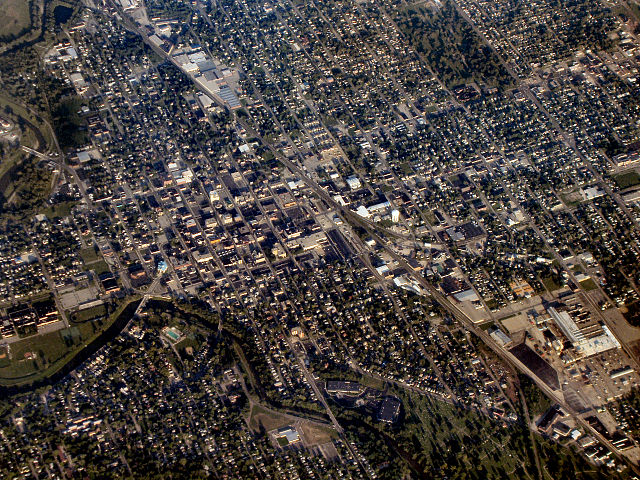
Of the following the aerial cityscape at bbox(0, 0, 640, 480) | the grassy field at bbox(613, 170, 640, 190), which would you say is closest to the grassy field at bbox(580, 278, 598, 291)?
the aerial cityscape at bbox(0, 0, 640, 480)

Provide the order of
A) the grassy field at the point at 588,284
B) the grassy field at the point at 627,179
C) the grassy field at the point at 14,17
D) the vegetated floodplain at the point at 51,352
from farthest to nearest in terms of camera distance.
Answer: the grassy field at the point at 14,17
the grassy field at the point at 627,179
the grassy field at the point at 588,284
the vegetated floodplain at the point at 51,352

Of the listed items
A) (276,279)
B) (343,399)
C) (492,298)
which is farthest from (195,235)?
(492,298)

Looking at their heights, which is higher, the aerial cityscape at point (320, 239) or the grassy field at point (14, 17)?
the grassy field at point (14, 17)

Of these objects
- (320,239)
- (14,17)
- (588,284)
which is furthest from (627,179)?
(14,17)

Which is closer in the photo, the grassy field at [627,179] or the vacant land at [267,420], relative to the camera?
the vacant land at [267,420]

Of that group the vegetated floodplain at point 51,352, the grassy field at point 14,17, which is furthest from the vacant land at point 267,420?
the grassy field at point 14,17

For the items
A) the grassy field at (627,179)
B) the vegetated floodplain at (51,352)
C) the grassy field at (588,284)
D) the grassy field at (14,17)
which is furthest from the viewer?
the grassy field at (14,17)

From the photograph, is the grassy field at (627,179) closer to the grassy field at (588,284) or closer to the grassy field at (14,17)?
the grassy field at (588,284)
